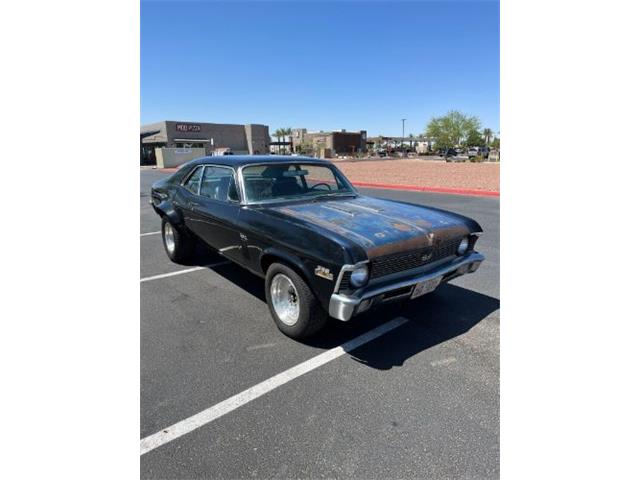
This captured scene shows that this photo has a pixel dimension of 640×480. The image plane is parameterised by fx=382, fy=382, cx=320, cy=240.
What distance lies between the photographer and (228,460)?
1947mm

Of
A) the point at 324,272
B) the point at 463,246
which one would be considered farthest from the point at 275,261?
the point at 463,246

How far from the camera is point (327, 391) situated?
2.49 metres

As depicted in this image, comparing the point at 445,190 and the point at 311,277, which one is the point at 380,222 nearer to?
the point at 311,277

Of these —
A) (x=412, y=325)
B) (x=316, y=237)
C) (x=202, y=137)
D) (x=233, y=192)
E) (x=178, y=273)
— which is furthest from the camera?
(x=202, y=137)

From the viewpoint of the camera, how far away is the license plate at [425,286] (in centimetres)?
290

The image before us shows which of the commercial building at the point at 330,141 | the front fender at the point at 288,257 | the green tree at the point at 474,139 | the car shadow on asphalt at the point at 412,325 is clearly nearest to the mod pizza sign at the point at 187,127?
the commercial building at the point at 330,141

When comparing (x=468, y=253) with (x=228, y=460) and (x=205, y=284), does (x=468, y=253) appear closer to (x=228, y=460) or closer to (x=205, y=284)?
(x=228, y=460)

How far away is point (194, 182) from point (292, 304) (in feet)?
7.91

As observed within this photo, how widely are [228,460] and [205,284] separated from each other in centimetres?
275

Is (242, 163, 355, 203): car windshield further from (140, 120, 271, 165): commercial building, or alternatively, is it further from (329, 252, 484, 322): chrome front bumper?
(140, 120, 271, 165): commercial building

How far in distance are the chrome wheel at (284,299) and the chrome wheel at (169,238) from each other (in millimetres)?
2518

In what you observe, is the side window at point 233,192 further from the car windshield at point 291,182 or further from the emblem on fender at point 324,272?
the emblem on fender at point 324,272

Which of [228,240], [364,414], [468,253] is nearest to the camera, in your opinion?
[364,414]
